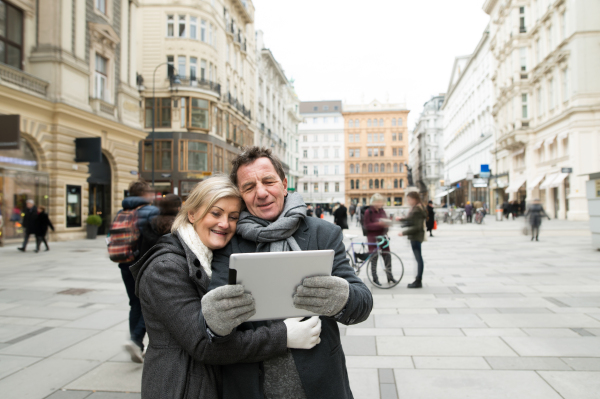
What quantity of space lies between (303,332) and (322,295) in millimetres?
217

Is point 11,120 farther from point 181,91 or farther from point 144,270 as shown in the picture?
point 181,91

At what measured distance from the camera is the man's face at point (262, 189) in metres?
2.05

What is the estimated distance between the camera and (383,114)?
96875 millimetres

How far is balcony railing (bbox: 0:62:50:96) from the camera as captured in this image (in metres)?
15.7

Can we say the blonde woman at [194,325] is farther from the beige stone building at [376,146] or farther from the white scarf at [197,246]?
the beige stone building at [376,146]

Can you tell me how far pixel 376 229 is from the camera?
841 cm

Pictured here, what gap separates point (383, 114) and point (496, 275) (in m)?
91.1

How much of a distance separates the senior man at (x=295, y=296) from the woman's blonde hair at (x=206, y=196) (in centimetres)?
9

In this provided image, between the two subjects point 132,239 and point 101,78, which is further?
point 101,78

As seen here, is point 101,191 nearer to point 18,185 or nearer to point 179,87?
point 18,185

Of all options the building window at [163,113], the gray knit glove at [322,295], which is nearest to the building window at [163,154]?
the building window at [163,113]

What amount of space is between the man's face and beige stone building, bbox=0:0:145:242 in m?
16.9

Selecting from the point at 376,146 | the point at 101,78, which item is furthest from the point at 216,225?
the point at 376,146

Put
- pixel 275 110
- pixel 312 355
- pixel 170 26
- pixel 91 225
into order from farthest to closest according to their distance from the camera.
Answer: pixel 275 110
pixel 170 26
pixel 91 225
pixel 312 355
